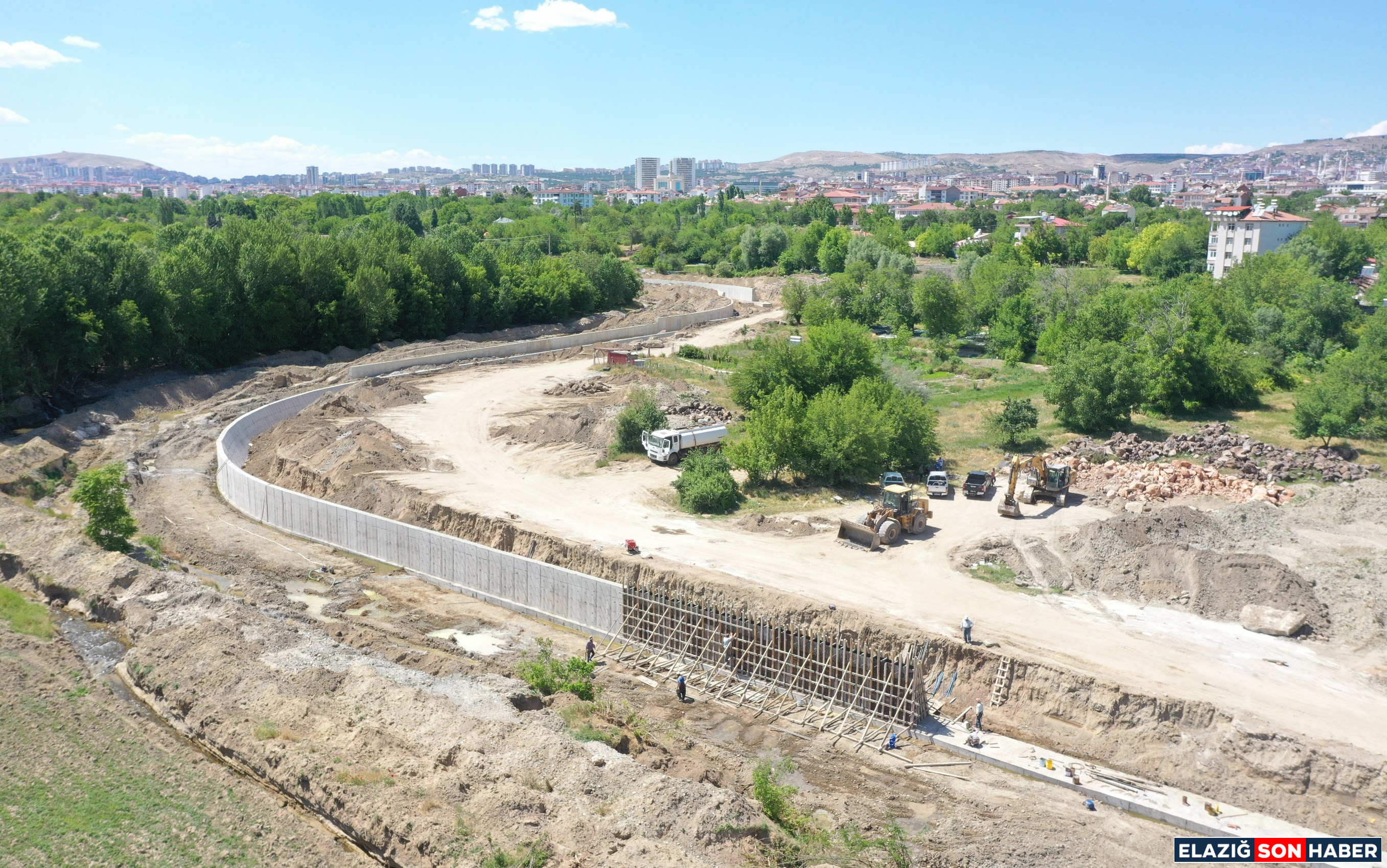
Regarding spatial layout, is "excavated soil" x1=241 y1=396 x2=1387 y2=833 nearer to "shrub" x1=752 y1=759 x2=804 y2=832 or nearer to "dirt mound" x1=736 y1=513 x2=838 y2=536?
"dirt mound" x1=736 y1=513 x2=838 y2=536

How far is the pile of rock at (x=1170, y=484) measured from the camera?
33.6 meters

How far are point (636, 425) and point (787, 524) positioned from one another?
10.5 meters

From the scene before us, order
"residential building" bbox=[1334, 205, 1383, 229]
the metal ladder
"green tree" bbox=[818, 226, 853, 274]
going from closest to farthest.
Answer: the metal ladder
"green tree" bbox=[818, 226, 853, 274]
"residential building" bbox=[1334, 205, 1383, 229]

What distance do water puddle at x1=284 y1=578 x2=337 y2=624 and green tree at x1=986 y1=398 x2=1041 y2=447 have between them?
28.7 metres

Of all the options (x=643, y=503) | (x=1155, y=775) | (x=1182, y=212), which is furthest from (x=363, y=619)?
(x=1182, y=212)

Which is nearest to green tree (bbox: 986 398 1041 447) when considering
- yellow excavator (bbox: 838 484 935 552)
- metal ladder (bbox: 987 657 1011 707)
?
yellow excavator (bbox: 838 484 935 552)

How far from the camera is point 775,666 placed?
25.0 m

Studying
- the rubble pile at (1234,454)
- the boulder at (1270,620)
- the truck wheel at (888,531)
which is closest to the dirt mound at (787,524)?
the truck wheel at (888,531)

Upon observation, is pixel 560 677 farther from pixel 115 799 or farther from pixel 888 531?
pixel 888 531

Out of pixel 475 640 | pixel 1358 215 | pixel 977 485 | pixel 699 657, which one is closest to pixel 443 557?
pixel 475 640

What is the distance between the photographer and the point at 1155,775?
66.9ft

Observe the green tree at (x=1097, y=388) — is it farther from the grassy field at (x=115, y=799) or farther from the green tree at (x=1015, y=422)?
the grassy field at (x=115, y=799)

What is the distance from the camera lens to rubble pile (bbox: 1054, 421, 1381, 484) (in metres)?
36.4

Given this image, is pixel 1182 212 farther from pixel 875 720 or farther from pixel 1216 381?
pixel 875 720
